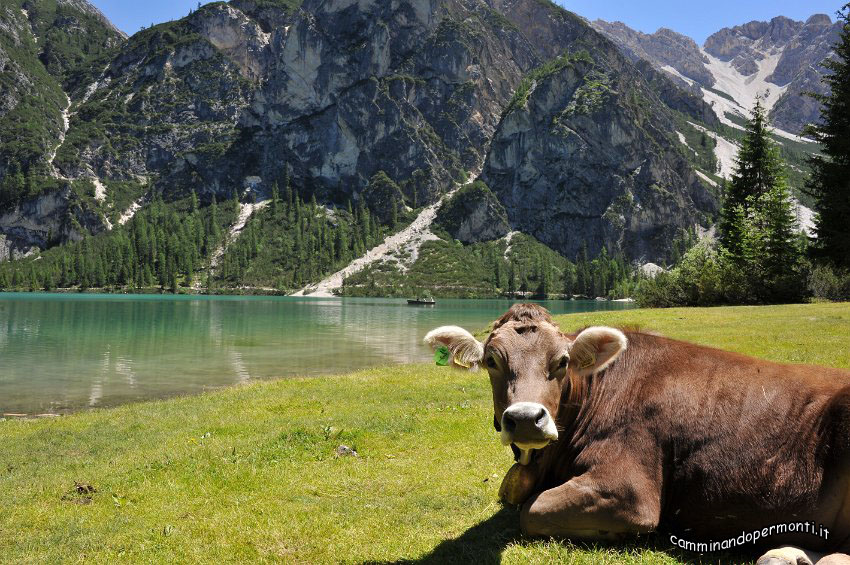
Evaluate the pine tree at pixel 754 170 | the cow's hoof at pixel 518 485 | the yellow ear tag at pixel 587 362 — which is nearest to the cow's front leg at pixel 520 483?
the cow's hoof at pixel 518 485

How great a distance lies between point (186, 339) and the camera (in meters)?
46.1

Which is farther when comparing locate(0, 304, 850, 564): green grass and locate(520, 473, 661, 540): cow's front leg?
locate(0, 304, 850, 564): green grass

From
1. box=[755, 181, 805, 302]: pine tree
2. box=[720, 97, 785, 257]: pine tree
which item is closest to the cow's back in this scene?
box=[755, 181, 805, 302]: pine tree

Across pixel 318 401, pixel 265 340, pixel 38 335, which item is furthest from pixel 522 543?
pixel 38 335

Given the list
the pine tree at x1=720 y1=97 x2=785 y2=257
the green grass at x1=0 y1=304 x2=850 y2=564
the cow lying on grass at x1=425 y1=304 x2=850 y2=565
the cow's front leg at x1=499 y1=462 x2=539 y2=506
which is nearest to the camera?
the cow lying on grass at x1=425 y1=304 x2=850 y2=565

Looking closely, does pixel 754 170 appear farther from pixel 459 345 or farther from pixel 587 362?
pixel 459 345

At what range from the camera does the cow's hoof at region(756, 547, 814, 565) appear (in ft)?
13.5

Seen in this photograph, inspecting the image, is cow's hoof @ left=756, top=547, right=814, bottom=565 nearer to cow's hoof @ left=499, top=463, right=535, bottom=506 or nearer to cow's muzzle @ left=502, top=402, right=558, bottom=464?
cow's muzzle @ left=502, top=402, right=558, bottom=464

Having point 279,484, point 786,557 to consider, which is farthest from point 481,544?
point 279,484

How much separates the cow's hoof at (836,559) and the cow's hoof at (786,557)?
104 millimetres

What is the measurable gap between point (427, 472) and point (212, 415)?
368 inches

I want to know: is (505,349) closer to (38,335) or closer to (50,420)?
(50,420)

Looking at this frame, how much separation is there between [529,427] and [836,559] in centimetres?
254

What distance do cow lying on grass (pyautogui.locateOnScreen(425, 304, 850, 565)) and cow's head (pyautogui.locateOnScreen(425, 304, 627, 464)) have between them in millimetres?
11
